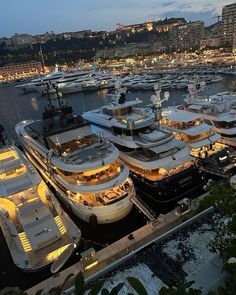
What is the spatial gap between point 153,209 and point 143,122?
7.38 metres

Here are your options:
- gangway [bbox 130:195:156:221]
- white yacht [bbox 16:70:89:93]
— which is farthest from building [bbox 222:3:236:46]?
gangway [bbox 130:195:156:221]

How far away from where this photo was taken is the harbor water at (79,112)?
1539 cm

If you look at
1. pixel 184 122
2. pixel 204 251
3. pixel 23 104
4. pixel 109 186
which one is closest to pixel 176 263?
pixel 204 251

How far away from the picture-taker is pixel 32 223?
16172 millimetres

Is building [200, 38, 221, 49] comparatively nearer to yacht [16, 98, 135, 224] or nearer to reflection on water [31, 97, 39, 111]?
reflection on water [31, 97, 39, 111]

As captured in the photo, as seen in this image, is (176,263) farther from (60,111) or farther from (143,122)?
(60,111)

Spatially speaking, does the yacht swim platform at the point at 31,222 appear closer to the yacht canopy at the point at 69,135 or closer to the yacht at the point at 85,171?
the yacht at the point at 85,171

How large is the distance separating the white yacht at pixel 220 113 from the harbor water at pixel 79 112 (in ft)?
40.9

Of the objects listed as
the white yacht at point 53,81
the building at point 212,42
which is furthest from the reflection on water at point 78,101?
the building at point 212,42

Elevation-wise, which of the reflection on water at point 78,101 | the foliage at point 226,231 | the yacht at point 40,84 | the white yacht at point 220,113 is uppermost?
the foliage at point 226,231

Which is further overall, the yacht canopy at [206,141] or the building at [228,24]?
the building at [228,24]

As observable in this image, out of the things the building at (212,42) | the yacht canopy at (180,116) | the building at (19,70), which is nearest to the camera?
the yacht canopy at (180,116)

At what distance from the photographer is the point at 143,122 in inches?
950

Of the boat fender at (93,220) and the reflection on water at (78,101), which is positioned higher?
the boat fender at (93,220)
